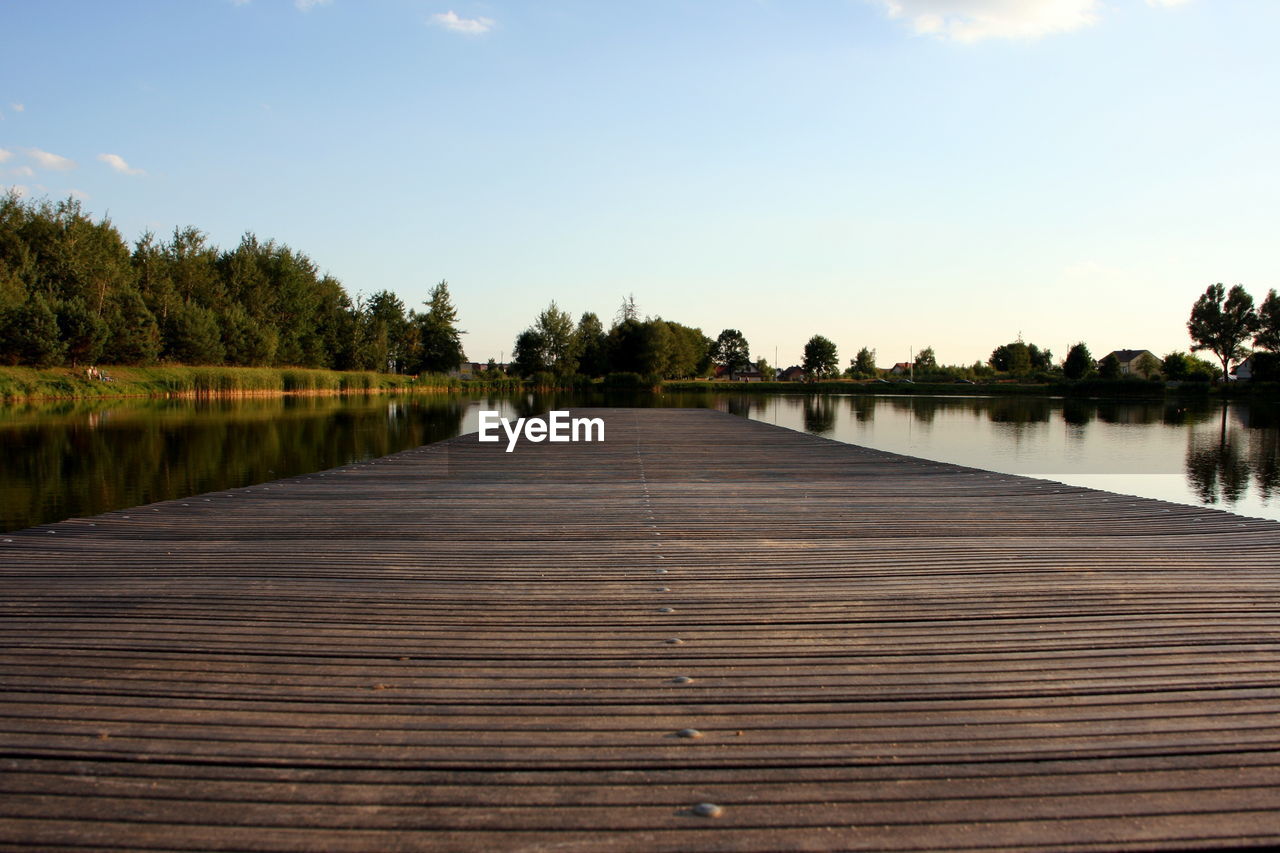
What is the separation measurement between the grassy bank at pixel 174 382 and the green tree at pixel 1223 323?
Result: 61.3m

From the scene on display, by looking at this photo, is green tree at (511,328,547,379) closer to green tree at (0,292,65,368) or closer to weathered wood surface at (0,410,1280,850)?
green tree at (0,292,65,368)

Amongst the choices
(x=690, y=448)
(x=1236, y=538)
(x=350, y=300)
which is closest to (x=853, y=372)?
(x=350, y=300)

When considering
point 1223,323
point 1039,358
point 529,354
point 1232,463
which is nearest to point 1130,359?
point 1039,358

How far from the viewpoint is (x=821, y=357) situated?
94562 millimetres

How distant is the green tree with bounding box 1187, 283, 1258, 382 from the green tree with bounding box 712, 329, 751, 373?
5478 centimetres

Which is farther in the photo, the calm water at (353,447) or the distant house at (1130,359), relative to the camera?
the distant house at (1130,359)

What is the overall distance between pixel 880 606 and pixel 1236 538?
10.0ft

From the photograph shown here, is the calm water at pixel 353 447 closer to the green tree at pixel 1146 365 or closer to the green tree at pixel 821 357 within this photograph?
the green tree at pixel 1146 365

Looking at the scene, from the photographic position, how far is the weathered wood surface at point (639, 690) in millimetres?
1749

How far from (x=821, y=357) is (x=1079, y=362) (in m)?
37.4

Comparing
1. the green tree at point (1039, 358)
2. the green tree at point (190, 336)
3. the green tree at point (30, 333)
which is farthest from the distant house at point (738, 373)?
the green tree at point (30, 333)

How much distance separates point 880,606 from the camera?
10.9 feet

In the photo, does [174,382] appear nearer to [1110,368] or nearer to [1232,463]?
[1232,463]

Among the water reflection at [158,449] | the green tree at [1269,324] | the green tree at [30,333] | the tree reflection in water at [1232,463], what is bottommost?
the tree reflection in water at [1232,463]
